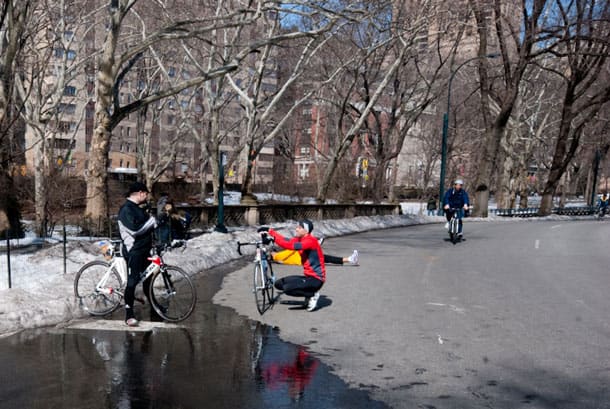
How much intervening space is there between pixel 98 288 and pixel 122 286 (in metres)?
0.32

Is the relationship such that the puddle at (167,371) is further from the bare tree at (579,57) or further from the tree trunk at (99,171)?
the bare tree at (579,57)

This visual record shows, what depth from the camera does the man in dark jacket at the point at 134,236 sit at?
25.0 feet

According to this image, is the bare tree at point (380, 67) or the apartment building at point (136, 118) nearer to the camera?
the bare tree at point (380, 67)

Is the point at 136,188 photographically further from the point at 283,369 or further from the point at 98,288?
the point at 283,369

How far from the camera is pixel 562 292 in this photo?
10.5 meters

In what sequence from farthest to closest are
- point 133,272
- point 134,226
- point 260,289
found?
point 260,289 → point 133,272 → point 134,226

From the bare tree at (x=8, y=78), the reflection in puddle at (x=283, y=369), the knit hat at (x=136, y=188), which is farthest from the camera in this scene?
the bare tree at (x=8, y=78)

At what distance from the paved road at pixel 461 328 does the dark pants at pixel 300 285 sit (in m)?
0.34

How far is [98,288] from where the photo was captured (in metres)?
8.23

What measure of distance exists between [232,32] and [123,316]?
22.4 meters

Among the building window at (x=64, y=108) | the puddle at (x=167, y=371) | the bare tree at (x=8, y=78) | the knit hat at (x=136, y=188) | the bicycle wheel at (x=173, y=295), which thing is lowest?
the puddle at (x=167, y=371)

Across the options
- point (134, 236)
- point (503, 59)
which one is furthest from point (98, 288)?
point (503, 59)

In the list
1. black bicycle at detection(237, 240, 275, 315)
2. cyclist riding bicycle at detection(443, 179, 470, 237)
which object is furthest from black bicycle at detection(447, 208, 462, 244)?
black bicycle at detection(237, 240, 275, 315)

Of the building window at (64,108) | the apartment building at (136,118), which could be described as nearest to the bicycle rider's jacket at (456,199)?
the apartment building at (136,118)
